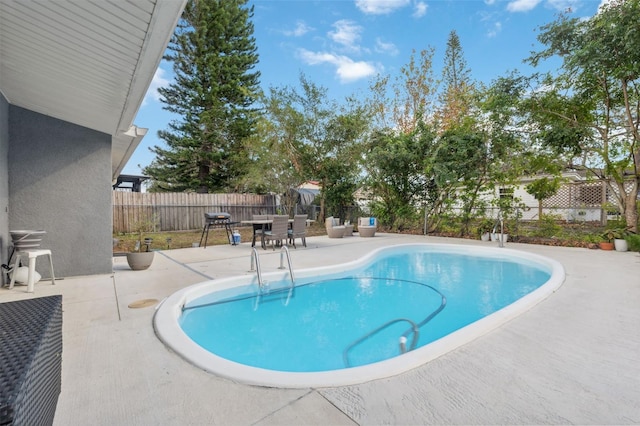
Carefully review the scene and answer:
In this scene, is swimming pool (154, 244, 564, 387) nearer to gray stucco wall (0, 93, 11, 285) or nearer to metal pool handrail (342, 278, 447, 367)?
metal pool handrail (342, 278, 447, 367)

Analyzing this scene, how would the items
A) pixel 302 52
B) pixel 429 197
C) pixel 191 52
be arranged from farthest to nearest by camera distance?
pixel 191 52 < pixel 302 52 < pixel 429 197

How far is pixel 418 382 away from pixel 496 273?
5557 mm

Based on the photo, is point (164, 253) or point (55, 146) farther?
point (164, 253)

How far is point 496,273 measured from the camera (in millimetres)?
6480

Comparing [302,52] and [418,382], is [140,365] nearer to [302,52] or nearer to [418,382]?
[418,382]

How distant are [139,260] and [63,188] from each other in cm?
163

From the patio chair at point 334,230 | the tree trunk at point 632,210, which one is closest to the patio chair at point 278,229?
the patio chair at point 334,230

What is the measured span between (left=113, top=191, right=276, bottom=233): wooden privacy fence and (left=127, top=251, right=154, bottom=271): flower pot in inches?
256

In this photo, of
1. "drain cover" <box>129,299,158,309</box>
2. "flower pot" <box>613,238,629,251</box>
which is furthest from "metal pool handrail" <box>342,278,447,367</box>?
"flower pot" <box>613,238,629,251</box>

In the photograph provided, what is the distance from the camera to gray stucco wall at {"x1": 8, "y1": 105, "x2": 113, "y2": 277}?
14.7 feet

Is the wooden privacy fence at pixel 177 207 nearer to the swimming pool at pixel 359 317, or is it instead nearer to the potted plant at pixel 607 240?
the swimming pool at pixel 359 317

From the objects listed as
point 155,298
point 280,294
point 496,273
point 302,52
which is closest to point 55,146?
point 155,298

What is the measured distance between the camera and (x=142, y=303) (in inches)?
141

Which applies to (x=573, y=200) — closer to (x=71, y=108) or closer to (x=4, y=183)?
(x=71, y=108)
